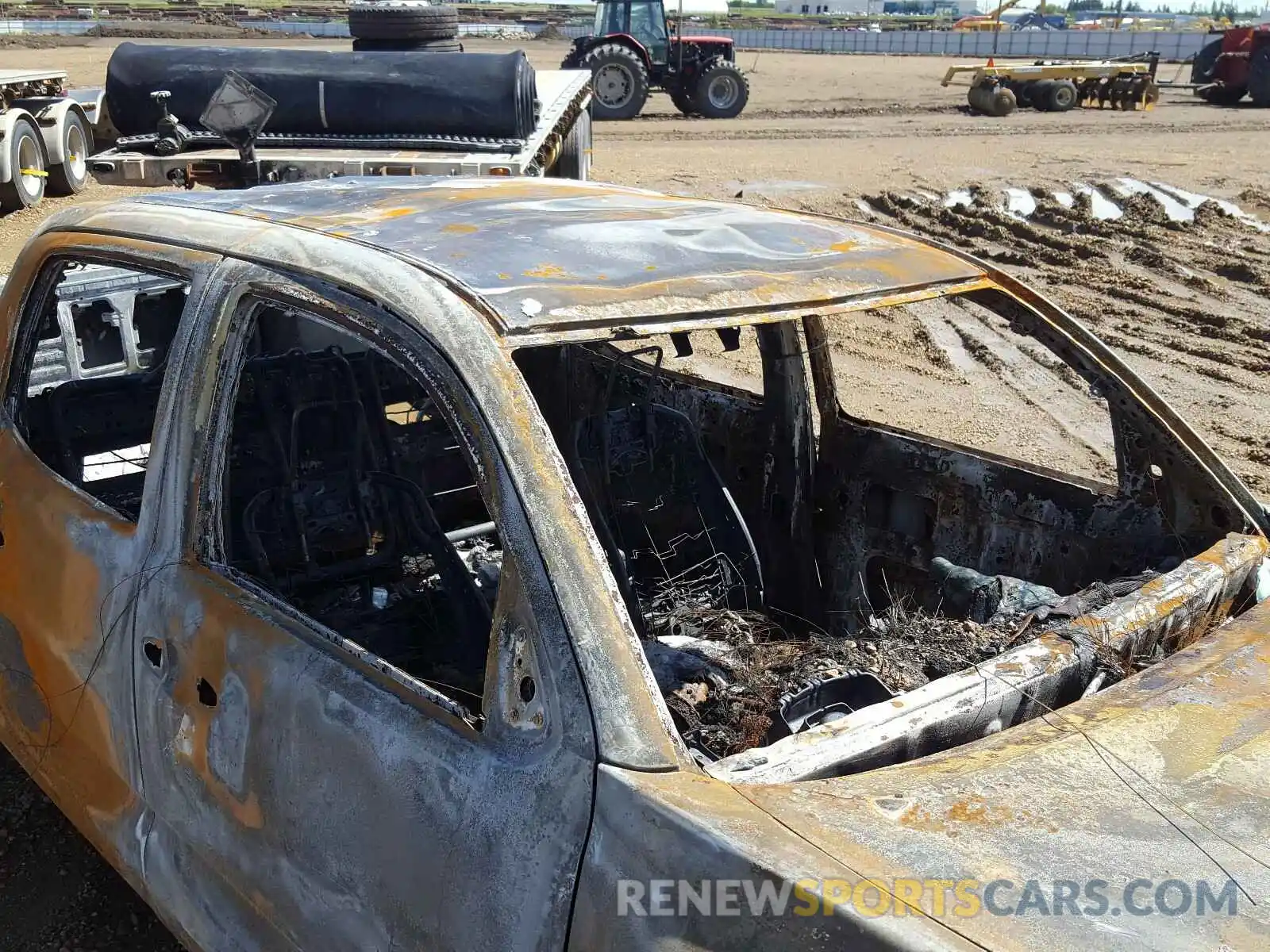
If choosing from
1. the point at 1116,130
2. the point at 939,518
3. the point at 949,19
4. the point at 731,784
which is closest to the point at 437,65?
the point at 939,518

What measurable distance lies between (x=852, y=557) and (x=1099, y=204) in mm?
10591

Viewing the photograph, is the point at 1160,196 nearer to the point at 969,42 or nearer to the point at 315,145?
the point at 315,145

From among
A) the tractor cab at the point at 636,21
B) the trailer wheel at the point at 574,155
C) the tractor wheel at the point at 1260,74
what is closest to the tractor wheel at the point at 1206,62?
the tractor wheel at the point at 1260,74

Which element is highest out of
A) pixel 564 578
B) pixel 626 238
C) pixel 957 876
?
pixel 626 238

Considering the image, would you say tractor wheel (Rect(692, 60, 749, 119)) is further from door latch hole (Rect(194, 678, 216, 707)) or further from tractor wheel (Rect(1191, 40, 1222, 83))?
door latch hole (Rect(194, 678, 216, 707))

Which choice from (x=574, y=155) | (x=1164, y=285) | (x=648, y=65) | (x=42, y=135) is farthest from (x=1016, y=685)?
(x=648, y=65)

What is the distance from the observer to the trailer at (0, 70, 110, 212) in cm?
1141

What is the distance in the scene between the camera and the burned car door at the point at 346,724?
4.72 feet

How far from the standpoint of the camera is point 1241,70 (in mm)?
24656

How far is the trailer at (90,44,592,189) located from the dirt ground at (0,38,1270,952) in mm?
2254

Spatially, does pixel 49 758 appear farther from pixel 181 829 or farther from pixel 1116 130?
pixel 1116 130

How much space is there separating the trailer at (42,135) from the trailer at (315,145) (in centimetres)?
383

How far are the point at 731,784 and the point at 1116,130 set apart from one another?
816 inches

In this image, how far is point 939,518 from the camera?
9.54 feet
